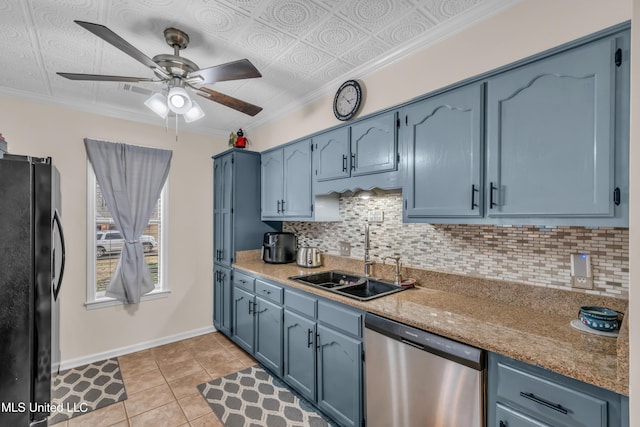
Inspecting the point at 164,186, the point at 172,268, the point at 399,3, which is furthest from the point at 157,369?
the point at 399,3

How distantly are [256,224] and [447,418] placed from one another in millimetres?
2569

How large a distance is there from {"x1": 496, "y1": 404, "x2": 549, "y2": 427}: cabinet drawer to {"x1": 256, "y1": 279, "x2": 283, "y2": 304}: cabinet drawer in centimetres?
164

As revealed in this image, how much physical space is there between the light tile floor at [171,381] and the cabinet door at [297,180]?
157 centimetres

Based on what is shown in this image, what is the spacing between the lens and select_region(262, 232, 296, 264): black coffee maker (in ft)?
10.4

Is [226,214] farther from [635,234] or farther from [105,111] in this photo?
[635,234]

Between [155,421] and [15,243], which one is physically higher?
[15,243]

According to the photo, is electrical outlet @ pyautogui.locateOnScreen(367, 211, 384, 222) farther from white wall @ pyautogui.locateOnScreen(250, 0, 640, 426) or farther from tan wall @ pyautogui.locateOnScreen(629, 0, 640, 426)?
tan wall @ pyautogui.locateOnScreen(629, 0, 640, 426)

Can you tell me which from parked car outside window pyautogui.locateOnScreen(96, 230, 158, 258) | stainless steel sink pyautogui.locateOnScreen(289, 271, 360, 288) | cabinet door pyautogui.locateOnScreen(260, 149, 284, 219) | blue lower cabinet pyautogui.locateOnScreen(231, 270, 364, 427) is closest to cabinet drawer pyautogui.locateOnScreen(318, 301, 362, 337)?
blue lower cabinet pyautogui.locateOnScreen(231, 270, 364, 427)

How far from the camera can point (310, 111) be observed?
291 cm

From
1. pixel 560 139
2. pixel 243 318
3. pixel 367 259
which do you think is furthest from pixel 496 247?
pixel 243 318

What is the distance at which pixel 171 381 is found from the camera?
2576mm

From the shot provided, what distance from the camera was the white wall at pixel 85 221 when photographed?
108 inches

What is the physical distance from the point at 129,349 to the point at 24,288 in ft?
7.88

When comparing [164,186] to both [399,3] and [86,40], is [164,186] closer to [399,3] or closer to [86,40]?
[86,40]
